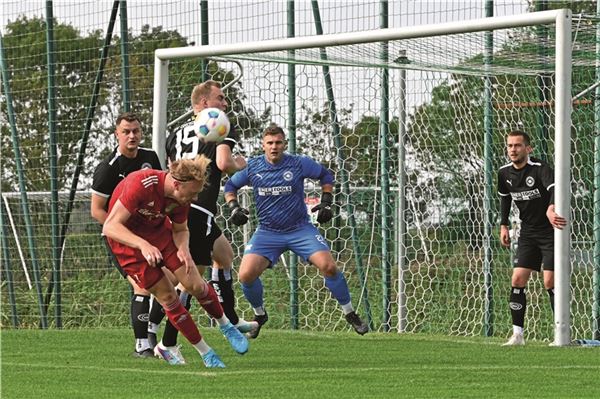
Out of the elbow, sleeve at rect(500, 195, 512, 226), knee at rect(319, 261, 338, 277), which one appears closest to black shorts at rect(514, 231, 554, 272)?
sleeve at rect(500, 195, 512, 226)

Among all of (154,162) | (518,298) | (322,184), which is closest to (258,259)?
(322,184)

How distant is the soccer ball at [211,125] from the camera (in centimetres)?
1041

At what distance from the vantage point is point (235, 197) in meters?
12.2

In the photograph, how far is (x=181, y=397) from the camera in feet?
25.1

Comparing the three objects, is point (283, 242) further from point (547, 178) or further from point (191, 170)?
point (191, 170)

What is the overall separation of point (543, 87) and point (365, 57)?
193 cm

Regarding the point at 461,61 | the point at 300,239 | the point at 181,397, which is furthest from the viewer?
the point at 461,61

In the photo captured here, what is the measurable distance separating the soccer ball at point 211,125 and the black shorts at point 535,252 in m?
3.32

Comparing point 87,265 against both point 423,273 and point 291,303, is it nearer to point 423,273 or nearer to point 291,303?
point 291,303

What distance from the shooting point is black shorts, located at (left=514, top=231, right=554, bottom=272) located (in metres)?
12.2

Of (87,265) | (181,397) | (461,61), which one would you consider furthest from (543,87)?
(181,397)

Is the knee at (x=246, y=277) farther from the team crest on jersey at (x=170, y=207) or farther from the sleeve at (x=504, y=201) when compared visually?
the team crest on jersey at (x=170, y=207)

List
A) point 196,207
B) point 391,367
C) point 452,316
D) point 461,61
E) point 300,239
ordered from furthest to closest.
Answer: point 452,316, point 461,61, point 300,239, point 196,207, point 391,367

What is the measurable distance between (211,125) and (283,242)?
2.21 metres
